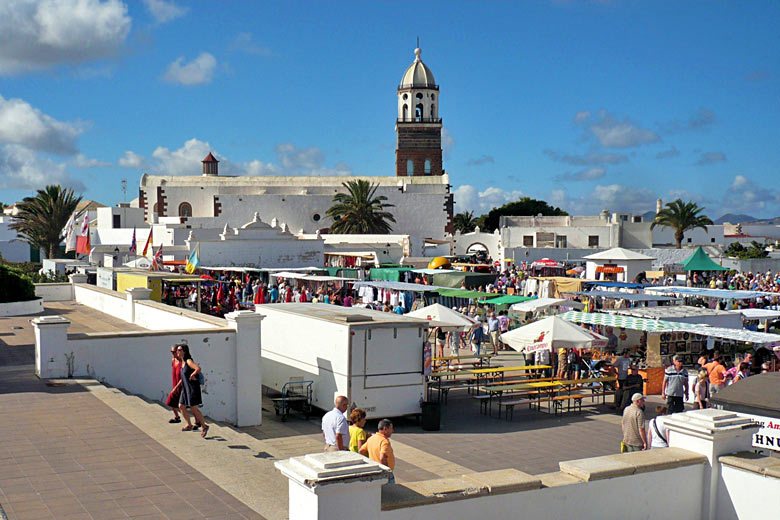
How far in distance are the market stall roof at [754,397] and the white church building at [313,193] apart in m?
55.2

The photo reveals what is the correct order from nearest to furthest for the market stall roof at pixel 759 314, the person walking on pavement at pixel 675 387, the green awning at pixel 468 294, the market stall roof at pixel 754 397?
the market stall roof at pixel 754 397
the person walking on pavement at pixel 675 387
the market stall roof at pixel 759 314
the green awning at pixel 468 294

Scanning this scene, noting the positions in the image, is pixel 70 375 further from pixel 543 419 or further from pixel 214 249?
pixel 214 249

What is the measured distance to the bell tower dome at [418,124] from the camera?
75000 mm

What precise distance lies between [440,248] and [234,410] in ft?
167

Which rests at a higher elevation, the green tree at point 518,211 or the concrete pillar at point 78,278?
the green tree at point 518,211

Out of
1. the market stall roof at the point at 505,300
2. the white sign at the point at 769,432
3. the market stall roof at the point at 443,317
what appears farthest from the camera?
the market stall roof at the point at 505,300

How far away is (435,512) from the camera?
5.33m

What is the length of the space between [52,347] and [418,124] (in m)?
65.4

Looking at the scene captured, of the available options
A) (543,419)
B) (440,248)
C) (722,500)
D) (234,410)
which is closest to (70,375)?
(234,410)

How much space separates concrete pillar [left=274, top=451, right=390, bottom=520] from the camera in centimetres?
A: 472

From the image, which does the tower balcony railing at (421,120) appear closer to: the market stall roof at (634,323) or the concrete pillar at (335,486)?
the market stall roof at (634,323)

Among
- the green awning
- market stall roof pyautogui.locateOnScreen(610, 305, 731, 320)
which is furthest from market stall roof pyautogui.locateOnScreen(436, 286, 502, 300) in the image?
market stall roof pyautogui.locateOnScreen(610, 305, 731, 320)

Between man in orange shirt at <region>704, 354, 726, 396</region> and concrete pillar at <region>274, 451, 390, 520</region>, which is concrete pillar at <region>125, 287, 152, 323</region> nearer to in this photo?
man in orange shirt at <region>704, 354, 726, 396</region>

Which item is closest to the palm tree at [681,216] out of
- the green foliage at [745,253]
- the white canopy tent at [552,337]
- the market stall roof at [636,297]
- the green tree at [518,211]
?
the green foliage at [745,253]
